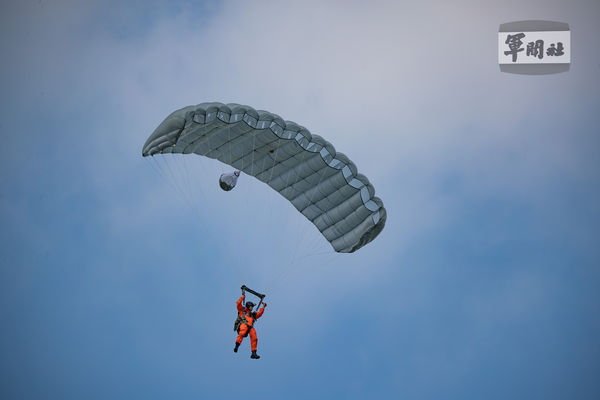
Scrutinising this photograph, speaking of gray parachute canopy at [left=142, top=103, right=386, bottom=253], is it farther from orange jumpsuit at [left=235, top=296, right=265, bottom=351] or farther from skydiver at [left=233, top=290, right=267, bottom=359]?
orange jumpsuit at [left=235, top=296, right=265, bottom=351]

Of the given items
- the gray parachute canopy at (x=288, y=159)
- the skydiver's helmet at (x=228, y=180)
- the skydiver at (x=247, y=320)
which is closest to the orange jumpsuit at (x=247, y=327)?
the skydiver at (x=247, y=320)

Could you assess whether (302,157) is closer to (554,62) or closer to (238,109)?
(238,109)

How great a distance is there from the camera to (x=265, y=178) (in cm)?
1991

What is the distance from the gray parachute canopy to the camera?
16844 millimetres

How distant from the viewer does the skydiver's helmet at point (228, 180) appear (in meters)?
20.1

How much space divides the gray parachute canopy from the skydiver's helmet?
0.56 metres

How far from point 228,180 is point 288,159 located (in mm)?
2122

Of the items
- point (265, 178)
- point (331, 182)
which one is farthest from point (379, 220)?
point (265, 178)

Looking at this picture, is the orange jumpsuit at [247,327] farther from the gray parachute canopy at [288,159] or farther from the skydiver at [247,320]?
the gray parachute canopy at [288,159]

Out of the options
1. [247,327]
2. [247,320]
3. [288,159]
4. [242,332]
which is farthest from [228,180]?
[242,332]

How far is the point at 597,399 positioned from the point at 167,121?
50.3 meters

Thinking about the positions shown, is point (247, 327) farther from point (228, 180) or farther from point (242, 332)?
point (228, 180)

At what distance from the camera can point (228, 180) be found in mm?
20125

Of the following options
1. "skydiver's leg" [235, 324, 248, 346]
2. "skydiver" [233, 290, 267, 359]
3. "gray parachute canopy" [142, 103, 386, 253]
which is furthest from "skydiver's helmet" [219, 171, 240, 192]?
"skydiver's leg" [235, 324, 248, 346]
